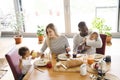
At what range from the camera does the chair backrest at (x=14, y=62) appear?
8.18ft

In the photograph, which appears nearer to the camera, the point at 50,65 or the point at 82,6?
the point at 50,65

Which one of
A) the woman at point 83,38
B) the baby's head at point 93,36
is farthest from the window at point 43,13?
the baby's head at point 93,36

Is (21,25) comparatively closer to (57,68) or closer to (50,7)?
(50,7)

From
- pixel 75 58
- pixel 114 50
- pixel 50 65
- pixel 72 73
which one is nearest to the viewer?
pixel 72 73

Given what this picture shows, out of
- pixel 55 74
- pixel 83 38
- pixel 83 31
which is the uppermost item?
pixel 83 31

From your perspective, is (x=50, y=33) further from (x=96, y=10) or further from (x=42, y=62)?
(x=96, y=10)

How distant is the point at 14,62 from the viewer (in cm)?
257

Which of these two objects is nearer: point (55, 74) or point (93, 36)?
point (55, 74)

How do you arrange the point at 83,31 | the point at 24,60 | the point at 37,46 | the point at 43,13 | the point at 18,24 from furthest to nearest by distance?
the point at 43,13 → the point at 18,24 → the point at 37,46 → the point at 83,31 → the point at 24,60

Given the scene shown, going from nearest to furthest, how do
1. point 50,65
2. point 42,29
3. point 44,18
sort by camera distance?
point 50,65, point 42,29, point 44,18

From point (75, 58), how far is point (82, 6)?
Result: 8.39ft

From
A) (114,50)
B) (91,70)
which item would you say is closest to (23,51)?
(91,70)

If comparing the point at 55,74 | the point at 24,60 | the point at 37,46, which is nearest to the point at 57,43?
the point at 24,60

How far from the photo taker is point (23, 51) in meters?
2.60
